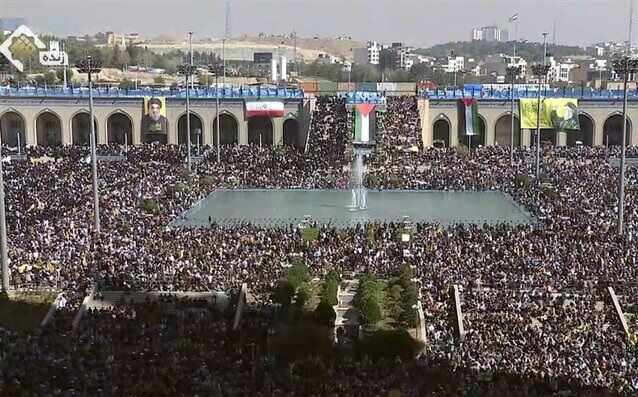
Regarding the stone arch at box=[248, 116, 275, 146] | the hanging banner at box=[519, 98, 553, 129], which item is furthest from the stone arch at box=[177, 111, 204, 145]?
the hanging banner at box=[519, 98, 553, 129]

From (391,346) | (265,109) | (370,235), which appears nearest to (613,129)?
(265,109)

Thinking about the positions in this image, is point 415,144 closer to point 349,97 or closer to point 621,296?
point 349,97

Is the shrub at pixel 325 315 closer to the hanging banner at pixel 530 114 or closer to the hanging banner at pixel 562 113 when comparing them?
the hanging banner at pixel 530 114

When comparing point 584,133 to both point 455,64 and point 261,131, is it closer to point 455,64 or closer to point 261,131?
point 261,131

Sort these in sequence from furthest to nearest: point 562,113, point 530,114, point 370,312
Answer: point 562,113 → point 530,114 → point 370,312

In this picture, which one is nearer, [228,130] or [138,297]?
[138,297]

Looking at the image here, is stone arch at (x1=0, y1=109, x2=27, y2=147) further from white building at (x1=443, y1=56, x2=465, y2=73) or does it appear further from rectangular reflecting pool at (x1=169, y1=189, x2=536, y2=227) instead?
white building at (x1=443, y1=56, x2=465, y2=73)
